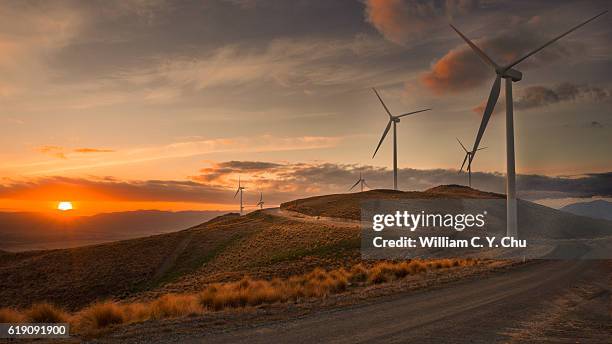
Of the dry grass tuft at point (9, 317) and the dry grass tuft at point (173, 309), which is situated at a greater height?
the dry grass tuft at point (173, 309)

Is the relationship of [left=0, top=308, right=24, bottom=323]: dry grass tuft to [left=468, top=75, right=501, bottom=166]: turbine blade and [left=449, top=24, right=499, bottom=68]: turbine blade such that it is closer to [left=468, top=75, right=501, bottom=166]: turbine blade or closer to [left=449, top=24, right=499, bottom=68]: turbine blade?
[left=468, top=75, right=501, bottom=166]: turbine blade

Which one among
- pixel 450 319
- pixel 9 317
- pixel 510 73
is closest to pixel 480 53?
pixel 510 73

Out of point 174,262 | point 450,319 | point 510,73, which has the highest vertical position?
point 510,73

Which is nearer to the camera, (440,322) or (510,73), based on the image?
(440,322)

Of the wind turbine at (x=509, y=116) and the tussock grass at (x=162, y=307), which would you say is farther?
the wind turbine at (x=509, y=116)

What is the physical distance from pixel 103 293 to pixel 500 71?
167ft

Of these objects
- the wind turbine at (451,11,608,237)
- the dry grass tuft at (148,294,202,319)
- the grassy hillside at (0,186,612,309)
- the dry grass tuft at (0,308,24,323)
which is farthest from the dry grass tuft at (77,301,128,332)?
the wind turbine at (451,11,608,237)

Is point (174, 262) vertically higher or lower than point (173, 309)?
lower

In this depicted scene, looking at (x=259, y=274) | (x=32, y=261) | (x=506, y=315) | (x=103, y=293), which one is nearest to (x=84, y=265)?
(x=32, y=261)

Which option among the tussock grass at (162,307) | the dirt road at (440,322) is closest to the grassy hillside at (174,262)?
the tussock grass at (162,307)

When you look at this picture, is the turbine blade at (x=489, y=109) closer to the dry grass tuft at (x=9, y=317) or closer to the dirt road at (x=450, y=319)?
the dirt road at (x=450, y=319)

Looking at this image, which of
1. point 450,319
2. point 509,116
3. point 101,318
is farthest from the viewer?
point 509,116

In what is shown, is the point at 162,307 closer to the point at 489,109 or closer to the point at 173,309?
the point at 173,309

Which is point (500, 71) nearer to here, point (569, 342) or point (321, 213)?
point (569, 342)
